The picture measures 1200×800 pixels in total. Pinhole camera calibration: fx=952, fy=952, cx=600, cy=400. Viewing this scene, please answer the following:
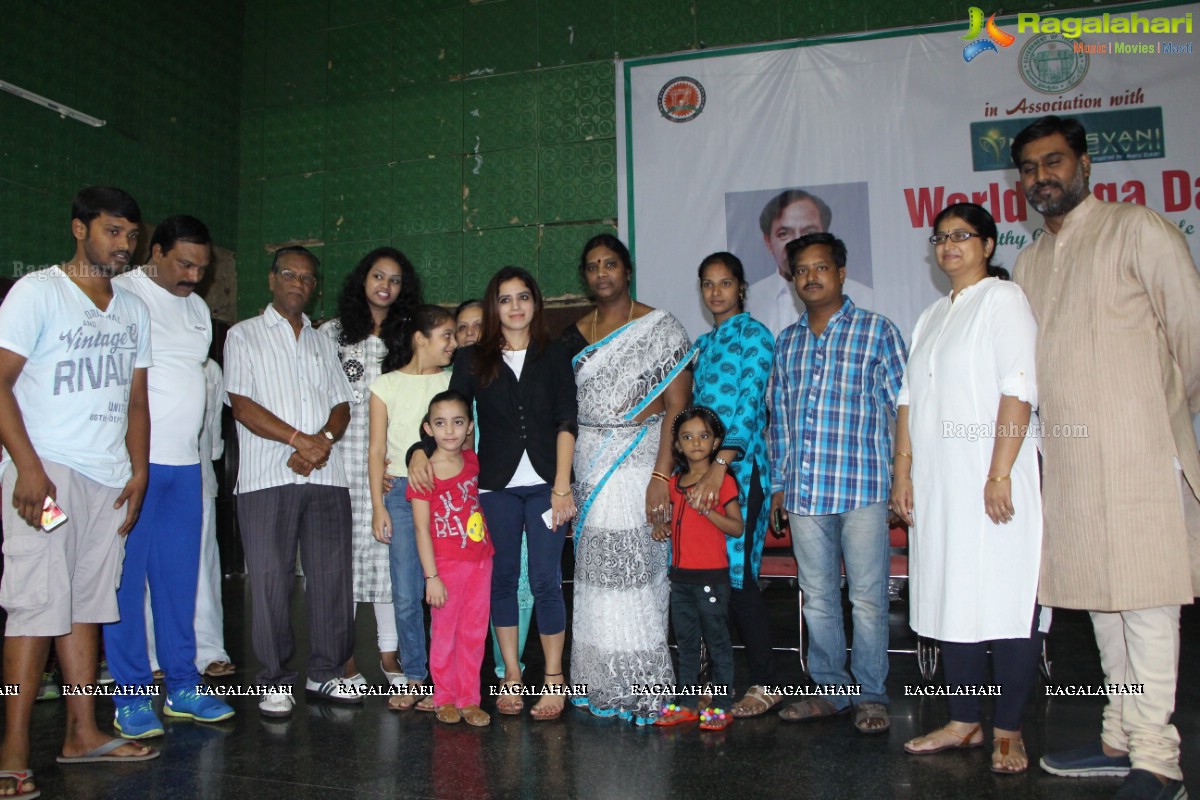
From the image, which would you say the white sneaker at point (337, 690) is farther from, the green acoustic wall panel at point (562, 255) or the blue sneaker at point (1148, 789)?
the green acoustic wall panel at point (562, 255)

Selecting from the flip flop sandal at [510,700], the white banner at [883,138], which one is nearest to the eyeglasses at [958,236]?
the flip flop sandal at [510,700]

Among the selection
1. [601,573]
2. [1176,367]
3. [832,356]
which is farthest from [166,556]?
[1176,367]

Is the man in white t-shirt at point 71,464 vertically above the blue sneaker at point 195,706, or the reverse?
the man in white t-shirt at point 71,464

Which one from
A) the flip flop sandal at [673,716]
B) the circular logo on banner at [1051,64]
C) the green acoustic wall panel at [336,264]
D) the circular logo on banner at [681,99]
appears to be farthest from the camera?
the green acoustic wall panel at [336,264]

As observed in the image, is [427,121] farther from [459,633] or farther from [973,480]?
[973,480]

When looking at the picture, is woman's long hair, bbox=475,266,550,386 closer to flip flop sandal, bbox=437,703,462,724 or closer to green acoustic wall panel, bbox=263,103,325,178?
flip flop sandal, bbox=437,703,462,724

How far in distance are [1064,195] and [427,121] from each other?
565 cm

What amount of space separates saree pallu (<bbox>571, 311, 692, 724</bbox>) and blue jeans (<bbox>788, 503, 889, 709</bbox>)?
48 centimetres

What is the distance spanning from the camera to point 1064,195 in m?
2.64

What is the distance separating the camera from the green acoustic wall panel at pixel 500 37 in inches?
283

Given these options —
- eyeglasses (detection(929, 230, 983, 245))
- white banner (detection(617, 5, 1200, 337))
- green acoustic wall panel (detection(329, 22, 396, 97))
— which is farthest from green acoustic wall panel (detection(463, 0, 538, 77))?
eyeglasses (detection(929, 230, 983, 245))

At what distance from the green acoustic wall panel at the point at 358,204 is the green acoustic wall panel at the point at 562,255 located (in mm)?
1292

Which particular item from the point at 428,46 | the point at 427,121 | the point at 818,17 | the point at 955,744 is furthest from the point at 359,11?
the point at 955,744

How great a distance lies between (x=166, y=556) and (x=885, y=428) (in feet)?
7.96
